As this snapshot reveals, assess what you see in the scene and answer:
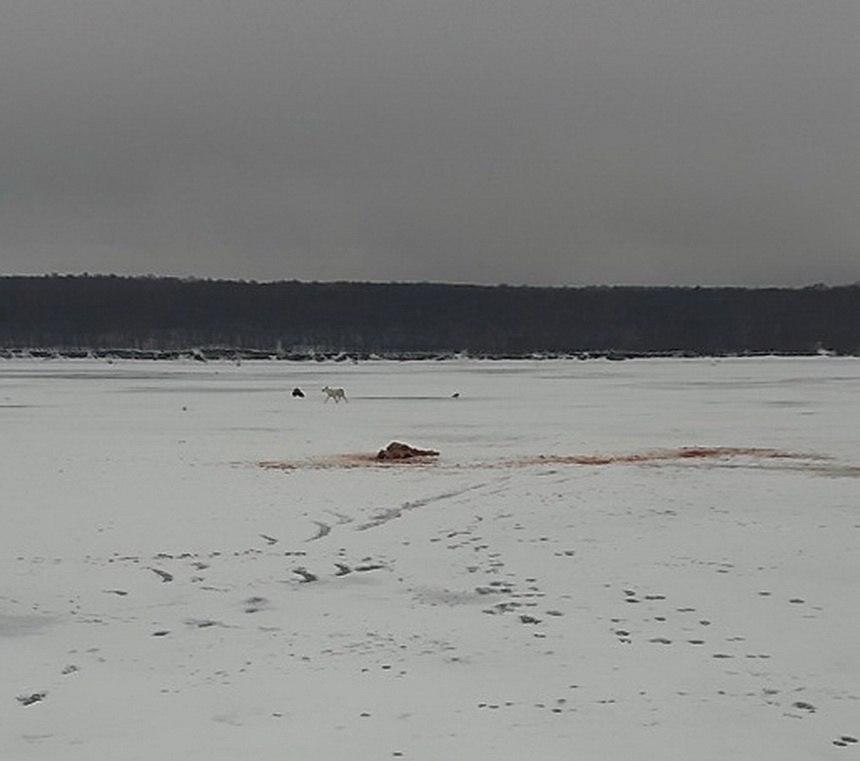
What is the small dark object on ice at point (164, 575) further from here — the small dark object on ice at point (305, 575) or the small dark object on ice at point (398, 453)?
the small dark object on ice at point (398, 453)

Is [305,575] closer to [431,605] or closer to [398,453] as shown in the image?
[431,605]

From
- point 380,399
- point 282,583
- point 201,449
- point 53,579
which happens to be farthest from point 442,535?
point 380,399

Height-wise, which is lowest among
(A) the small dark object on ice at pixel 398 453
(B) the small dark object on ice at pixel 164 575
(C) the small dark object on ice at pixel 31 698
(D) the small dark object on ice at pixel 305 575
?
(C) the small dark object on ice at pixel 31 698

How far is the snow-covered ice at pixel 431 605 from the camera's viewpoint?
626cm

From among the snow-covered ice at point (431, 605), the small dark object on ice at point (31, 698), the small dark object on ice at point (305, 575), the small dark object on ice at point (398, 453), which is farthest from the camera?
the small dark object on ice at point (398, 453)

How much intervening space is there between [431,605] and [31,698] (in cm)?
326

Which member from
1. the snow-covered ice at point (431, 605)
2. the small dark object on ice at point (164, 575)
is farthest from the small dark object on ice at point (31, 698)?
the small dark object on ice at point (164, 575)

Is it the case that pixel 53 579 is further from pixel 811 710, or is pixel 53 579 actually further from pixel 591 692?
pixel 811 710

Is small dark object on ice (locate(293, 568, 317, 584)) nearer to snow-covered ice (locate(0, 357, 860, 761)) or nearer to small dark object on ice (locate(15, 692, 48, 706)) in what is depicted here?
snow-covered ice (locate(0, 357, 860, 761))

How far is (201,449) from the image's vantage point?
2034 cm

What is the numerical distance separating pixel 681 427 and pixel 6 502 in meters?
15.8

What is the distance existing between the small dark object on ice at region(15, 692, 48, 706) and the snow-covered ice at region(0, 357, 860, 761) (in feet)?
0.05

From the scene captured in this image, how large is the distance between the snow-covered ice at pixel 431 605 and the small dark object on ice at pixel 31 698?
2 centimetres

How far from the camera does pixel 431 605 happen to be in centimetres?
897
